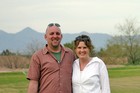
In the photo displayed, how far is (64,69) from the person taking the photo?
447 centimetres

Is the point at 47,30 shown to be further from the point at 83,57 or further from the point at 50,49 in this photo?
the point at 83,57

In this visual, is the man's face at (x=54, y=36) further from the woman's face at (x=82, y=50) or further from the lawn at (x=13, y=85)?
the lawn at (x=13, y=85)

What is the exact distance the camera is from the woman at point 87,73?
14.3ft

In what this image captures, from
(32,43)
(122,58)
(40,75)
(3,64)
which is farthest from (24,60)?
(40,75)

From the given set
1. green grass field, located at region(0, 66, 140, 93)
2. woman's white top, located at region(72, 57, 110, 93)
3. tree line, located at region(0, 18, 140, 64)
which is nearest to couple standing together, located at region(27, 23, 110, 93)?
woman's white top, located at region(72, 57, 110, 93)

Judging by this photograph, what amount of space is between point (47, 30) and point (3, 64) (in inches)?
1634

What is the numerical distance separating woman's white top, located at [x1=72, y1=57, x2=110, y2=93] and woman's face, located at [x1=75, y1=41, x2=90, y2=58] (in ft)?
0.37

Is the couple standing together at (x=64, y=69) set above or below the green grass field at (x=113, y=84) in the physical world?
above

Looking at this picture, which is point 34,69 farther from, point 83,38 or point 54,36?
point 83,38

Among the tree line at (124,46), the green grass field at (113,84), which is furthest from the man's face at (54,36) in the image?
Answer: the tree line at (124,46)

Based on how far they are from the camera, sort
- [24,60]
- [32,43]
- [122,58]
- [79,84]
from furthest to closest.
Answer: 1. [122,58]
2. [32,43]
3. [24,60]
4. [79,84]

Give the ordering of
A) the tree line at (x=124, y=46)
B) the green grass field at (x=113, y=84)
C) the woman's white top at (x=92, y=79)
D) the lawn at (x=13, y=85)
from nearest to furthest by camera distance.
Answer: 1. the woman's white top at (x=92, y=79)
2. the green grass field at (x=113, y=84)
3. the lawn at (x=13, y=85)
4. the tree line at (x=124, y=46)

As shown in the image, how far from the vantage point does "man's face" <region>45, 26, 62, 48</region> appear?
4.47 metres

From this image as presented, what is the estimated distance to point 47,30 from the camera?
454 cm
